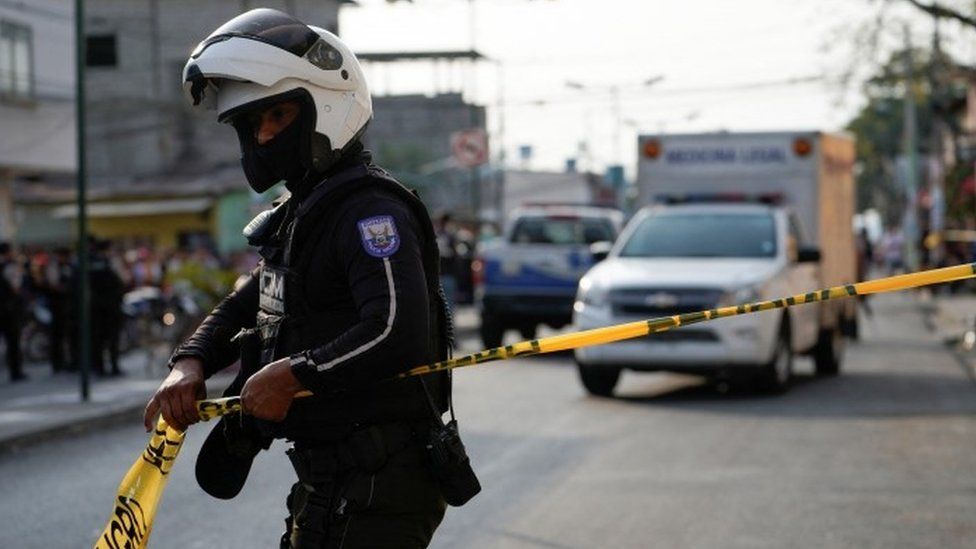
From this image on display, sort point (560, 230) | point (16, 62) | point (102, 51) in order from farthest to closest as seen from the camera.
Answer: point (102, 51)
point (16, 62)
point (560, 230)

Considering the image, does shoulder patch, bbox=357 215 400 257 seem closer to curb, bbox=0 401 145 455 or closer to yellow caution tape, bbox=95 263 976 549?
yellow caution tape, bbox=95 263 976 549

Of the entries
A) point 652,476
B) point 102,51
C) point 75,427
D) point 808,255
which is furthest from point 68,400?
point 102,51

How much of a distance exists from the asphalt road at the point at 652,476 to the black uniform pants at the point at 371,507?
4392 millimetres

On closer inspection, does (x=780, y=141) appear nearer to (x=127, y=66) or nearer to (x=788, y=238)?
(x=788, y=238)

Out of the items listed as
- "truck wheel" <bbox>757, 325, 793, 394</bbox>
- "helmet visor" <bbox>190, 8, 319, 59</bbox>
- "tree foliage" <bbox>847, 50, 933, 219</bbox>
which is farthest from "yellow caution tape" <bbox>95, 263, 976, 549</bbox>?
"tree foliage" <bbox>847, 50, 933, 219</bbox>

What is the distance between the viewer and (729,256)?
16906 mm

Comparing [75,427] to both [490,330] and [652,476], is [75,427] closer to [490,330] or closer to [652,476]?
[652,476]

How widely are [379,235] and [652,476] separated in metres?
7.13

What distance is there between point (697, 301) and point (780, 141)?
409 cm

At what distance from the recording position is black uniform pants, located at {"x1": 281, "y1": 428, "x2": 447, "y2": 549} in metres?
3.91

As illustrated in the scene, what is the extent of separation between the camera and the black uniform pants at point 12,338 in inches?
786

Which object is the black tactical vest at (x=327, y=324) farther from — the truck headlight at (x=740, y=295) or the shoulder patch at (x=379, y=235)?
the truck headlight at (x=740, y=295)

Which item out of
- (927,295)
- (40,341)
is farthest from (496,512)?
(927,295)

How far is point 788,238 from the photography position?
17.1m
